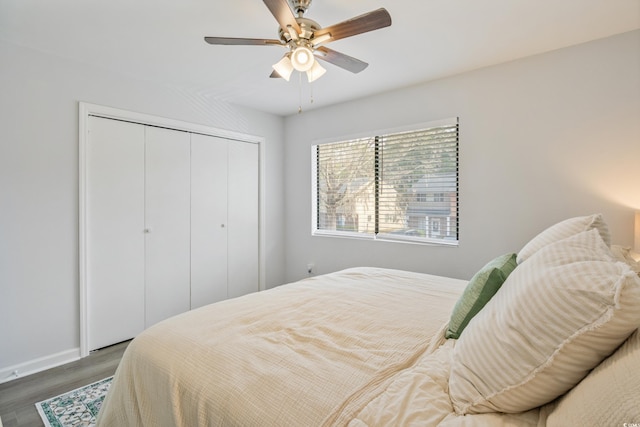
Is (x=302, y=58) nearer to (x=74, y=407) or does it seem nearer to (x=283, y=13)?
(x=283, y=13)

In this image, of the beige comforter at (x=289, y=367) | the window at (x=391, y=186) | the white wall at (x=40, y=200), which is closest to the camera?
the beige comforter at (x=289, y=367)

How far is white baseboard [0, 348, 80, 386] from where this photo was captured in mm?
2343

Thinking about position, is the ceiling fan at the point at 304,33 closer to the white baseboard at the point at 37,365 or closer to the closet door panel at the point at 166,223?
the closet door panel at the point at 166,223

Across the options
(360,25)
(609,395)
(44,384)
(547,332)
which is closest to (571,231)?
(547,332)

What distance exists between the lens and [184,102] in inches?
131

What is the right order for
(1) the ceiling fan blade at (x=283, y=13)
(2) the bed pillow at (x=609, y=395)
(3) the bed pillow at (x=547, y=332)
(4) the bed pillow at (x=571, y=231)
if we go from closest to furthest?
1. (2) the bed pillow at (x=609, y=395)
2. (3) the bed pillow at (x=547, y=332)
3. (4) the bed pillow at (x=571, y=231)
4. (1) the ceiling fan blade at (x=283, y=13)

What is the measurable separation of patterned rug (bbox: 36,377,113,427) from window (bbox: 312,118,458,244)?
2.67 metres

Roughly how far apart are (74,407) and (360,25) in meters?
2.82

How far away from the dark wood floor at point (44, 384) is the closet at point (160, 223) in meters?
0.24

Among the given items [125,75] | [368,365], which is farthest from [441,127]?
[125,75]

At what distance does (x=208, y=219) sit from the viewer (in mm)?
3613

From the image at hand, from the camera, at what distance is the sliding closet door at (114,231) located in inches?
109

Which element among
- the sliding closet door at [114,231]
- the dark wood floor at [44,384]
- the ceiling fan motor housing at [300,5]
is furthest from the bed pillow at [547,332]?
the sliding closet door at [114,231]

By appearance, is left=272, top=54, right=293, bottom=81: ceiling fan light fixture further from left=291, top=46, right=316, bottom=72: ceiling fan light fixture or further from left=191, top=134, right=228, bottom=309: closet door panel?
left=191, top=134, right=228, bottom=309: closet door panel
